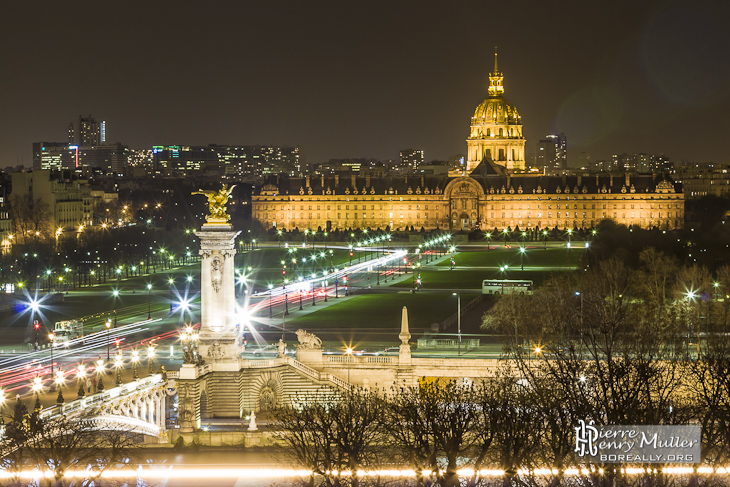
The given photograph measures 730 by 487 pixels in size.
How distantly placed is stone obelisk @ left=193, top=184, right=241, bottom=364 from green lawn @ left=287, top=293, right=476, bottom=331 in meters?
18.7

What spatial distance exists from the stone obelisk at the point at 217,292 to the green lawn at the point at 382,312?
1866 centimetres

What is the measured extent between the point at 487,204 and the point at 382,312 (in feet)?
418

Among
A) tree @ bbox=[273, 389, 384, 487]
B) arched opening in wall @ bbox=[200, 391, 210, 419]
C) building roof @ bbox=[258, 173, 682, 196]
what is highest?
building roof @ bbox=[258, 173, 682, 196]

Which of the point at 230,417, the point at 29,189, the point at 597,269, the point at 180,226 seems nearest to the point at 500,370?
the point at 230,417

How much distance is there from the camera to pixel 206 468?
34750 mm

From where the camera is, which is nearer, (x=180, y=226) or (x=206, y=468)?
(x=206, y=468)

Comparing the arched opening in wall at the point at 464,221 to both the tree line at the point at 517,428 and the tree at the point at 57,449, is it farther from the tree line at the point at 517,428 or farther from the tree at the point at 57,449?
the tree at the point at 57,449

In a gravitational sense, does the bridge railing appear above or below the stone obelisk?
below

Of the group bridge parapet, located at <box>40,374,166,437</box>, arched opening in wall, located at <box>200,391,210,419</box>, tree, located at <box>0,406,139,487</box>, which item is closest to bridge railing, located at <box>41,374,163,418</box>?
bridge parapet, located at <box>40,374,166,437</box>

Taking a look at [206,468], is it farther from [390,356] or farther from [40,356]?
[40,356]

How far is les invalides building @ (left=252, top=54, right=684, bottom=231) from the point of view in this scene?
190 meters

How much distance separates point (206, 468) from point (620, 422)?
12.0 metres

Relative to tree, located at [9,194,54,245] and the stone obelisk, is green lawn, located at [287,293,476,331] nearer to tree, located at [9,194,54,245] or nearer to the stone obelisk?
the stone obelisk

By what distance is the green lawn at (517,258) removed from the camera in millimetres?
109375
